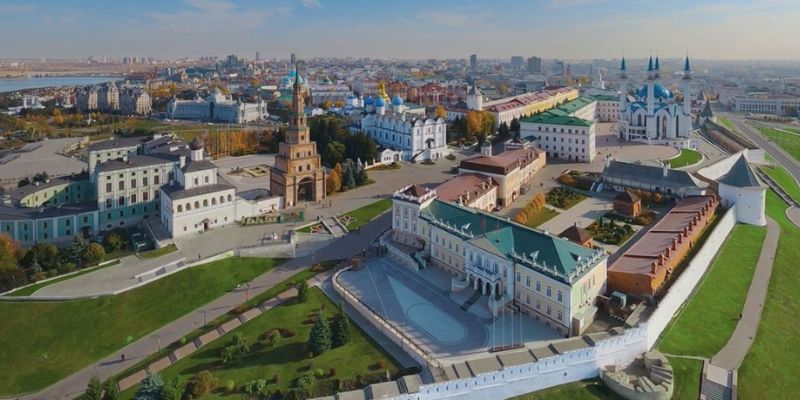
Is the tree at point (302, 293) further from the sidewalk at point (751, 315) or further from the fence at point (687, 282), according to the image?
the sidewalk at point (751, 315)

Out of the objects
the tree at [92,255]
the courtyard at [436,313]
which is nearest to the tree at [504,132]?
the courtyard at [436,313]

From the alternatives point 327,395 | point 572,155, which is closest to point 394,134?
point 572,155

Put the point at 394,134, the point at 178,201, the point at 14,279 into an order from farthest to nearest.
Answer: the point at 394,134, the point at 178,201, the point at 14,279

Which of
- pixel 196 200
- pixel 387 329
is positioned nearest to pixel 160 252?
pixel 196 200

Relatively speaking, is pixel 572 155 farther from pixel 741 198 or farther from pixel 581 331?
pixel 581 331

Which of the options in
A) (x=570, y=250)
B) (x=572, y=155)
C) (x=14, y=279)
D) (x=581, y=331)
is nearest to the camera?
(x=581, y=331)

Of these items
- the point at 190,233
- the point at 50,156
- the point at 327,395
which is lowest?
the point at 327,395

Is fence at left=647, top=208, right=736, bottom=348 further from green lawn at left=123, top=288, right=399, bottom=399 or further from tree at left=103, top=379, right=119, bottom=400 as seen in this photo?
tree at left=103, top=379, right=119, bottom=400
